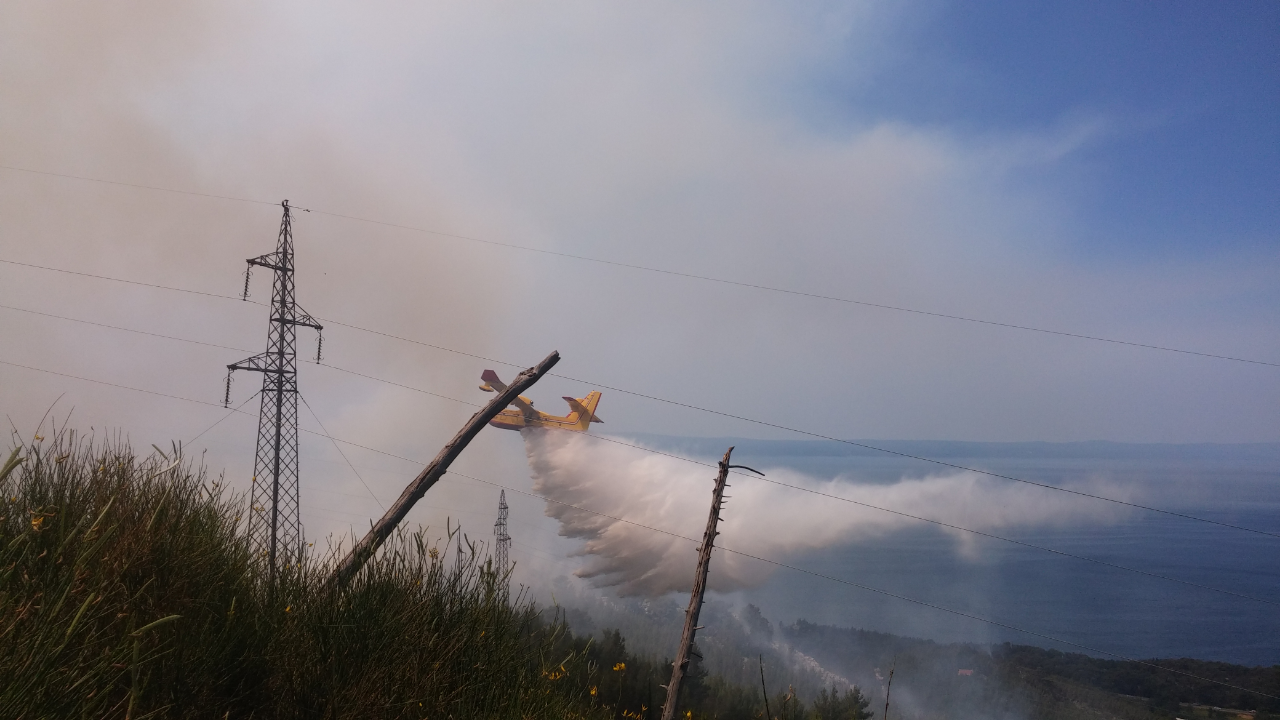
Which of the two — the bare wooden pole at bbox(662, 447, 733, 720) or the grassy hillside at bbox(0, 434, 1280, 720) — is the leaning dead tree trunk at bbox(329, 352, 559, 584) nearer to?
the grassy hillside at bbox(0, 434, 1280, 720)

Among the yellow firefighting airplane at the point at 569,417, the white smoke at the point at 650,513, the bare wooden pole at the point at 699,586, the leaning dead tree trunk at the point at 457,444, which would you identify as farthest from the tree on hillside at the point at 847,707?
the yellow firefighting airplane at the point at 569,417

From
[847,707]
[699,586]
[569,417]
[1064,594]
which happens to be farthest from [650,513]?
[1064,594]

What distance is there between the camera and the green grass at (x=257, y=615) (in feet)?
14.5

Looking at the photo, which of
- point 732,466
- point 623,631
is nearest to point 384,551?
point 732,466

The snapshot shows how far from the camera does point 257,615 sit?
5352 millimetres

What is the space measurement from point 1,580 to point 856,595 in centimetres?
17569

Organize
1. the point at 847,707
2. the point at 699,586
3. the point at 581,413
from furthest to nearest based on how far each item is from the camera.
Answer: the point at 581,413
the point at 847,707
the point at 699,586

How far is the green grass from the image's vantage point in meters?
4.41

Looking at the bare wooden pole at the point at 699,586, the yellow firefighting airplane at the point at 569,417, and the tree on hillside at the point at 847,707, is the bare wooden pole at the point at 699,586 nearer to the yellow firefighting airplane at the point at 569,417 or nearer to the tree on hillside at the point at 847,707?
the tree on hillside at the point at 847,707

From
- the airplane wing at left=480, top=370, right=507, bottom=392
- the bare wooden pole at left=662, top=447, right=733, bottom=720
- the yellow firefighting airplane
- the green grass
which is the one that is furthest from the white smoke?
the green grass

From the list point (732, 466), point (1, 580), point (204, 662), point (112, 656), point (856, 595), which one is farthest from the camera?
point (856, 595)

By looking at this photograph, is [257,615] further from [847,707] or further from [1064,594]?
[1064,594]

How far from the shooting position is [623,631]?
306 feet

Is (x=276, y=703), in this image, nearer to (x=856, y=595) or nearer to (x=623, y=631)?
(x=623, y=631)
